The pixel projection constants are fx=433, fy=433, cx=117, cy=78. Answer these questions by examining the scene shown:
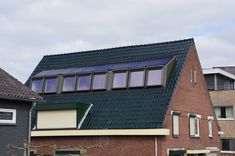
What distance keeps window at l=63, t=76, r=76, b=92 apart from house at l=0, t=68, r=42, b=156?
9.86 meters

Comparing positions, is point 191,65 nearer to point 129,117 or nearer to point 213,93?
point 129,117

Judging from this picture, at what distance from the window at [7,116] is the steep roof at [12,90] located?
0.59m

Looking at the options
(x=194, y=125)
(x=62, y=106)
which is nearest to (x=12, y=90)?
(x=62, y=106)

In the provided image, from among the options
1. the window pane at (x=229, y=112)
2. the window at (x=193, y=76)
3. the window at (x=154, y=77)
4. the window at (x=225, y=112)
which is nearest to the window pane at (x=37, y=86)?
the window at (x=154, y=77)

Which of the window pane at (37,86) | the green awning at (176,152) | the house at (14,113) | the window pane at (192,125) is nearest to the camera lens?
the house at (14,113)

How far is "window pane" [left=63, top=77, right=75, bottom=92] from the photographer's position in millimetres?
27987

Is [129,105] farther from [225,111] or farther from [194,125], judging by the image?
[225,111]

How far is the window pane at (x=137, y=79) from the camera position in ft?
83.6

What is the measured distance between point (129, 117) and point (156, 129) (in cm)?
215

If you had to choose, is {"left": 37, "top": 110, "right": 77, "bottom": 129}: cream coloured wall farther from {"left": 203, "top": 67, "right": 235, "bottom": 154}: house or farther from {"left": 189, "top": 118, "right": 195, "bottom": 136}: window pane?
{"left": 203, "top": 67, "right": 235, "bottom": 154}: house

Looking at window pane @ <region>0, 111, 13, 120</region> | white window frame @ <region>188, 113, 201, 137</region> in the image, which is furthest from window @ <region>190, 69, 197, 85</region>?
window pane @ <region>0, 111, 13, 120</region>

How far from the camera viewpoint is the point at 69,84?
92.5 ft

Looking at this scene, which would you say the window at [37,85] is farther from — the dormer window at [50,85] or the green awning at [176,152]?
the green awning at [176,152]

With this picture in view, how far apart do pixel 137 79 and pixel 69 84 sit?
4987 millimetres
